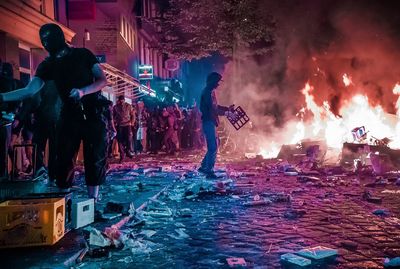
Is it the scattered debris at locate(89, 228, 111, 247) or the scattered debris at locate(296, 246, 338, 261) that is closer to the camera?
the scattered debris at locate(296, 246, 338, 261)

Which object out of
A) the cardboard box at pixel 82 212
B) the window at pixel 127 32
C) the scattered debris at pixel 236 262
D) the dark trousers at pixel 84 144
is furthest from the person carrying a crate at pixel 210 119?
the window at pixel 127 32

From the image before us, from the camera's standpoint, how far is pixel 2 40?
9773 millimetres

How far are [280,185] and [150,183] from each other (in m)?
2.71

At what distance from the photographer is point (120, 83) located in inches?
798

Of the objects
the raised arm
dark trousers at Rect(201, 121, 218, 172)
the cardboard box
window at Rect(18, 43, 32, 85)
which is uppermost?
window at Rect(18, 43, 32, 85)

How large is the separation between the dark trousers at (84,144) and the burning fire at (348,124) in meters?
9.46

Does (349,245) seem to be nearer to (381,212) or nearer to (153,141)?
(381,212)

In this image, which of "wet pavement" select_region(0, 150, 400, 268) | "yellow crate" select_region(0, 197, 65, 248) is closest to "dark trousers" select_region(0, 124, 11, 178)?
"wet pavement" select_region(0, 150, 400, 268)

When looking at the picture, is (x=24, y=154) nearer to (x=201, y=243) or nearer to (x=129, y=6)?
(x=201, y=243)

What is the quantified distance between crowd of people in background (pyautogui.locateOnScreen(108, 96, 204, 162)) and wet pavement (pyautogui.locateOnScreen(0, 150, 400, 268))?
6601 mm

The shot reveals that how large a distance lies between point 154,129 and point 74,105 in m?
14.4

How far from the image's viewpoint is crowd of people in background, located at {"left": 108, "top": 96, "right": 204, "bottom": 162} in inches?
584

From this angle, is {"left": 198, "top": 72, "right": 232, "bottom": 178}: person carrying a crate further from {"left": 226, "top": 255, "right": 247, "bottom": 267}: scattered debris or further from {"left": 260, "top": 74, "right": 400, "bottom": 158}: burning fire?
{"left": 226, "top": 255, "right": 247, "bottom": 267}: scattered debris

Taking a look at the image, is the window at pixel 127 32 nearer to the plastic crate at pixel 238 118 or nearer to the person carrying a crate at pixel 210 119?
the plastic crate at pixel 238 118
